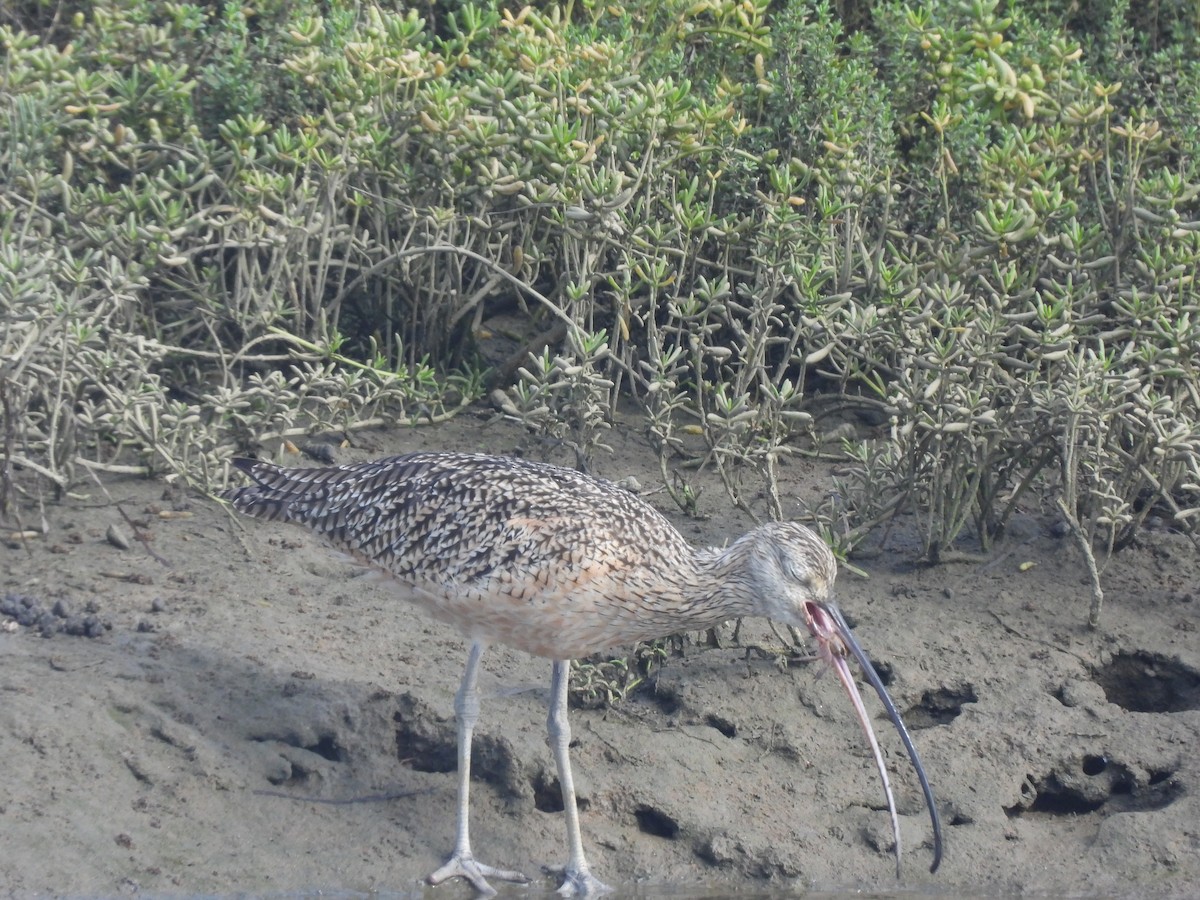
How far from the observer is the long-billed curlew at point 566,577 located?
606cm

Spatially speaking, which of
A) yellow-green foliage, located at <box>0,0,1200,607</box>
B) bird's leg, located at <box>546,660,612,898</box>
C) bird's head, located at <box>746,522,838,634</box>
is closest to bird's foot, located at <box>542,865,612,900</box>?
bird's leg, located at <box>546,660,612,898</box>

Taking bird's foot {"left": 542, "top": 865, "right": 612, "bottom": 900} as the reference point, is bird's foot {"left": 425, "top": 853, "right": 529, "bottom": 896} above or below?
below

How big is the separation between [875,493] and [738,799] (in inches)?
63.4

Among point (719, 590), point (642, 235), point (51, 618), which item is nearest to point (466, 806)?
point (719, 590)

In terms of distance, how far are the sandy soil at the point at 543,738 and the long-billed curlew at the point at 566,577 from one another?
0.26 metres

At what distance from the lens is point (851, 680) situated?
6.12 metres

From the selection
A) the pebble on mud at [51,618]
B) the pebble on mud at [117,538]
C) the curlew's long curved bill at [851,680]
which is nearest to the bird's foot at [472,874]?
the curlew's long curved bill at [851,680]

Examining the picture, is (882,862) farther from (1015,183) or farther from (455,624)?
(1015,183)

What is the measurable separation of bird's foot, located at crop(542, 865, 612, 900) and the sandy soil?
0.10m

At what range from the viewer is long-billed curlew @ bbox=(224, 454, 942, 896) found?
6.06m

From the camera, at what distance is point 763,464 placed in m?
7.32

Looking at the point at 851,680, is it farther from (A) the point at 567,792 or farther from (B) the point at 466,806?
(B) the point at 466,806

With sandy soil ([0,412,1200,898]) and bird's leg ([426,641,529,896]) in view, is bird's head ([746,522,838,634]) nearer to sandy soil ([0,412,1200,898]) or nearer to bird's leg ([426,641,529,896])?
sandy soil ([0,412,1200,898])

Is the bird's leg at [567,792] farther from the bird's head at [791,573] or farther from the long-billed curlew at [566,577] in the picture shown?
the bird's head at [791,573]
